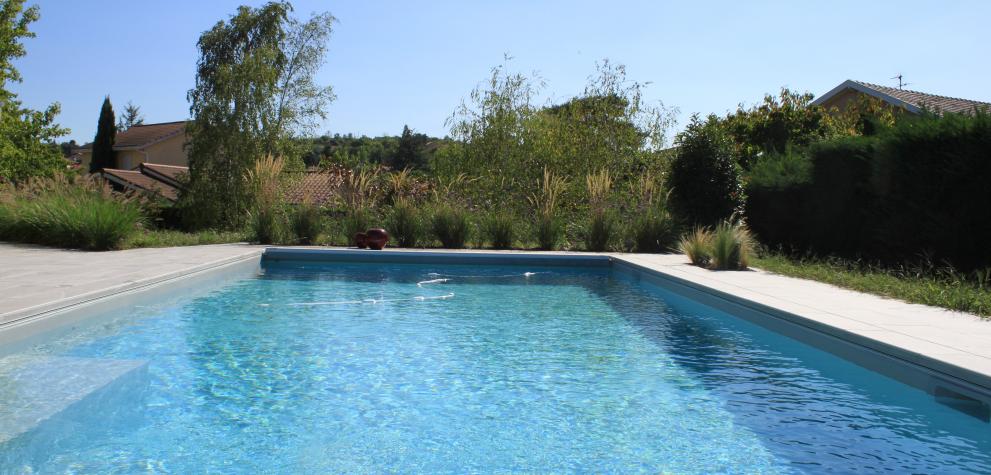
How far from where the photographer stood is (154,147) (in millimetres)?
35250

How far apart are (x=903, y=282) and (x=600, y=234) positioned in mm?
5595

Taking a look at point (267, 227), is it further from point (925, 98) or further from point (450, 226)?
point (925, 98)

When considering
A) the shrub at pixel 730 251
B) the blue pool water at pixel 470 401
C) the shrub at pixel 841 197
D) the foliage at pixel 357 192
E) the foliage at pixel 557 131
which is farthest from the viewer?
the foliage at pixel 557 131

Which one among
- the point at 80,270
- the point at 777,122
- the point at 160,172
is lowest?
the point at 80,270

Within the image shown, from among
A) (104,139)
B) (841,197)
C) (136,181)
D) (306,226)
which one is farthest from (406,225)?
(104,139)

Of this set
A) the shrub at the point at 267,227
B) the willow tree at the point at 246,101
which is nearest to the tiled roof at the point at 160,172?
the willow tree at the point at 246,101

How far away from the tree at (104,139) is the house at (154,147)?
17.7 inches

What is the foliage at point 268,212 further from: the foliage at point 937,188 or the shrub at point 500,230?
the foliage at point 937,188

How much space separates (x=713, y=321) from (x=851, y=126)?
12.4 m

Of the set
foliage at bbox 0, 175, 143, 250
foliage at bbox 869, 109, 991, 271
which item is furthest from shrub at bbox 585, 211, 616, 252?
foliage at bbox 0, 175, 143, 250

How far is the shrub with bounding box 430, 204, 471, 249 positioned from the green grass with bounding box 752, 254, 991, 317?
464 cm

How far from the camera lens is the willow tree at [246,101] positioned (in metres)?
17.5

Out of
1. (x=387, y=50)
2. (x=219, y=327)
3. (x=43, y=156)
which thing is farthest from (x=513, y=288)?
(x=43, y=156)

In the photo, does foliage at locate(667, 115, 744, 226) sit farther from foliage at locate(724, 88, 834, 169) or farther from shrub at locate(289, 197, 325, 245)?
foliage at locate(724, 88, 834, 169)
